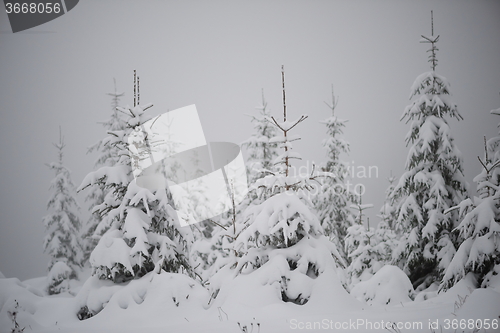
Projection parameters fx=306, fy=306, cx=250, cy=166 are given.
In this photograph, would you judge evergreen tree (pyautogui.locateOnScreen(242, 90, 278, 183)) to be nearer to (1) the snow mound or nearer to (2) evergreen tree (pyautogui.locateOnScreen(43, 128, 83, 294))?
(1) the snow mound

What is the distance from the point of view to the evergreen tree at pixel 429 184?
13.8m

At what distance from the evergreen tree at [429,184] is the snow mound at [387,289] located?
309 cm

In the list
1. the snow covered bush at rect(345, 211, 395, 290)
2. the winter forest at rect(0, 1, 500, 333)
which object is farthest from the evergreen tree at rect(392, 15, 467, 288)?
the snow covered bush at rect(345, 211, 395, 290)

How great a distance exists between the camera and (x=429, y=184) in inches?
554

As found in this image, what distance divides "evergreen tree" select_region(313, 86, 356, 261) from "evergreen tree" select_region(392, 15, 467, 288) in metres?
6.68

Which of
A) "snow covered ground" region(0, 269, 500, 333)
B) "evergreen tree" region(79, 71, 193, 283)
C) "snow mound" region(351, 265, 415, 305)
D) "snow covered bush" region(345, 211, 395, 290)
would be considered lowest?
"snow covered bush" region(345, 211, 395, 290)

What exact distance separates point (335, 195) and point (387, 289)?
11.1 metres

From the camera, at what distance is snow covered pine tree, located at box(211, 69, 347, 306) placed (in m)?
7.75

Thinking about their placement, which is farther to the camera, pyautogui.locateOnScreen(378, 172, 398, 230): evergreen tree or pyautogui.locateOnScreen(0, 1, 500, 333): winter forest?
pyautogui.locateOnScreen(378, 172, 398, 230): evergreen tree

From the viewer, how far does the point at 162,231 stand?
1024 centimetres

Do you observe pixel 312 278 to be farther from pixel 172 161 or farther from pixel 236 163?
pixel 172 161

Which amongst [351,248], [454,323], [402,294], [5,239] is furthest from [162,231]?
[5,239]

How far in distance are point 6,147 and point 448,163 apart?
100164 millimetres

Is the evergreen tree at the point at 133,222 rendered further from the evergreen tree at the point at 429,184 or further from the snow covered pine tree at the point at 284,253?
the evergreen tree at the point at 429,184
